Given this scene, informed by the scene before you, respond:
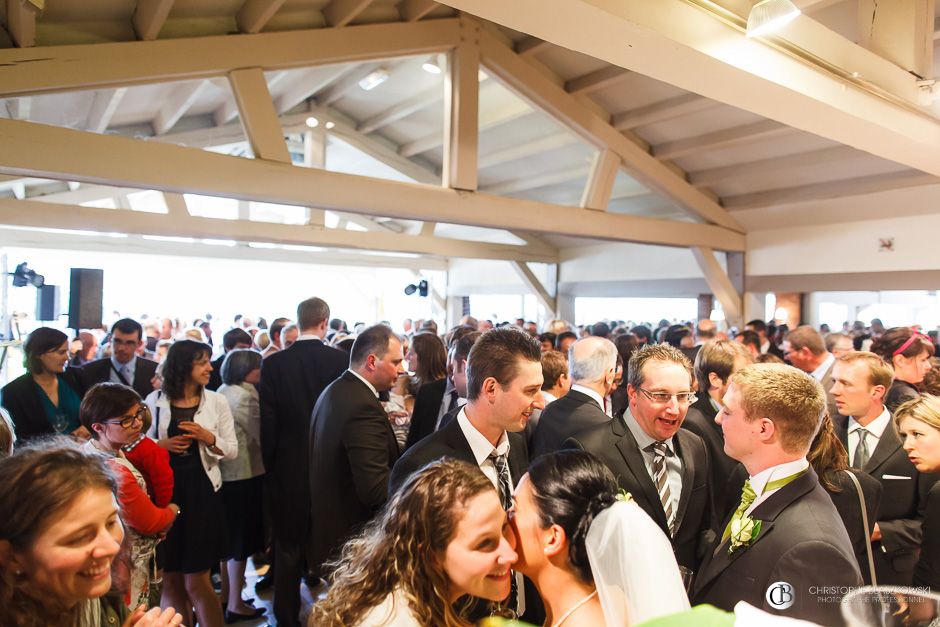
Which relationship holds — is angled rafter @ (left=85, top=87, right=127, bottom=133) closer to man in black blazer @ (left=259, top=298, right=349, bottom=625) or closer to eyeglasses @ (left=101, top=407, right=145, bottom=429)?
man in black blazer @ (left=259, top=298, right=349, bottom=625)

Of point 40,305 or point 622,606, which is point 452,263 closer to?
point 40,305

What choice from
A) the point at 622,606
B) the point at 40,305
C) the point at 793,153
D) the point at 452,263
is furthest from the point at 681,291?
the point at 622,606

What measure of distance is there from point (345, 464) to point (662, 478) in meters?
1.23

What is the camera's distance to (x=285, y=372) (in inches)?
134

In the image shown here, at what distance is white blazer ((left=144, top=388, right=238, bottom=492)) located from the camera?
2857 mm

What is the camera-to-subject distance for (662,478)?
6.96 ft

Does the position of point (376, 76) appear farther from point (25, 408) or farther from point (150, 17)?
point (25, 408)

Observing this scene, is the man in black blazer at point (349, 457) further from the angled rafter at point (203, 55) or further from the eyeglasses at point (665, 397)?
the angled rafter at point (203, 55)

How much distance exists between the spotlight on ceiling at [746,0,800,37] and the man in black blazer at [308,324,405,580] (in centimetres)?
199

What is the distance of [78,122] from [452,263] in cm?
927

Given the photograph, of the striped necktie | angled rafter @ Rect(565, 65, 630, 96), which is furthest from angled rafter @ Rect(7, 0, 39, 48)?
angled rafter @ Rect(565, 65, 630, 96)

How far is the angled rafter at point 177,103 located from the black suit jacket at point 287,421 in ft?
12.7

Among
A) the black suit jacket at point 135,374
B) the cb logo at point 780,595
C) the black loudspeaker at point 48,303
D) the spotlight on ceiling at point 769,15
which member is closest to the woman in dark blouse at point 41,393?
the black suit jacket at point 135,374

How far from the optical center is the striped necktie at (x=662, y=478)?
81.2 inches
